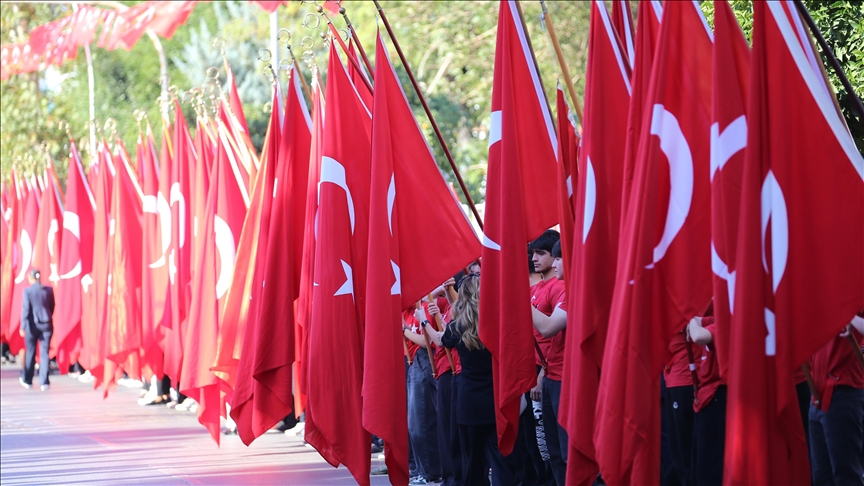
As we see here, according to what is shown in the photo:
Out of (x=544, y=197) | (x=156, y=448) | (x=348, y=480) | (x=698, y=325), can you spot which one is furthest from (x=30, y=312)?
(x=698, y=325)

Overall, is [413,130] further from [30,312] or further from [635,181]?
[30,312]

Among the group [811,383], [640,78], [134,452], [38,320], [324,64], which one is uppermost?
[324,64]

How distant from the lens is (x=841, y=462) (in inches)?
249

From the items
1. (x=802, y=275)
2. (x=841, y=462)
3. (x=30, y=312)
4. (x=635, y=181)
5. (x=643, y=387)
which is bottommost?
(x=30, y=312)

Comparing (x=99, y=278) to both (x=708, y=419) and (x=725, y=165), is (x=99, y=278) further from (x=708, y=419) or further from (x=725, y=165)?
(x=725, y=165)

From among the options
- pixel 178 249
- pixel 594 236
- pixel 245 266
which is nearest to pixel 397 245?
pixel 594 236

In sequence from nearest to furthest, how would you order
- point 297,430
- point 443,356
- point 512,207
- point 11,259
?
point 512,207 → point 443,356 → point 297,430 → point 11,259

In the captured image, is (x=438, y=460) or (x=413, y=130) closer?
(x=413, y=130)

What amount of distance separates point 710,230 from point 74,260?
49.6 ft

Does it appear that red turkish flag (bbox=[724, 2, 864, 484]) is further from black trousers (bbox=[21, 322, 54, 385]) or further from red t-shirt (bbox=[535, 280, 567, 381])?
black trousers (bbox=[21, 322, 54, 385])

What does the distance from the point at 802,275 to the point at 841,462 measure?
1511 mm

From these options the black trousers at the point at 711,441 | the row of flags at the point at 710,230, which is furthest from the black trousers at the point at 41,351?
the black trousers at the point at 711,441

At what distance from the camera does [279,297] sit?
934 centimetres

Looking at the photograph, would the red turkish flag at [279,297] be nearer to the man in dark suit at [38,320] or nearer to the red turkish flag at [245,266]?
the red turkish flag at [245,266]
